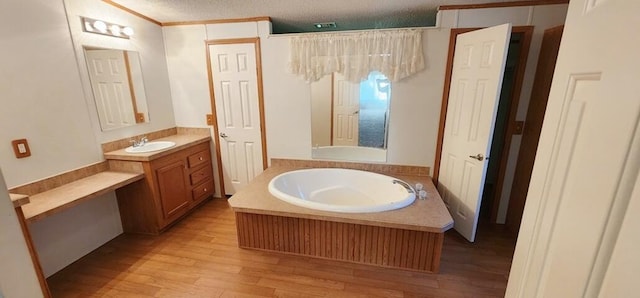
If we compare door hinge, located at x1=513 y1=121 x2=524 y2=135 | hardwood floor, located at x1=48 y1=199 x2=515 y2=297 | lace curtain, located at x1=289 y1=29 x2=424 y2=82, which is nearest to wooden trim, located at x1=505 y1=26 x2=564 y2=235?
door hinge, located at x1=513 y1=121 x2=524 y2=135

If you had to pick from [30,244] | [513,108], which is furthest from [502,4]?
[30,244]

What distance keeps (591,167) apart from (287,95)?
2.81 metres

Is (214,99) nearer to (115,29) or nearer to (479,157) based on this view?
(115,29)

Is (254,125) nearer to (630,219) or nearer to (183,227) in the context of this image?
(183,227)

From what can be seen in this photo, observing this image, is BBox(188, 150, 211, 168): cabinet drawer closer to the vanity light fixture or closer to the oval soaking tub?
the oval soaking tub

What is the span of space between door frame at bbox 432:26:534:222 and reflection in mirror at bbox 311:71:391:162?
0.57m

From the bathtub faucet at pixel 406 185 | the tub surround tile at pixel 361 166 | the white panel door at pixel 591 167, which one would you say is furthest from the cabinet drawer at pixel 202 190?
the white panel door at pixel 591 167

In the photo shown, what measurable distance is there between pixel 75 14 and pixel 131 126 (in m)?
1.10

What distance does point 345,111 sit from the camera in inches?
120

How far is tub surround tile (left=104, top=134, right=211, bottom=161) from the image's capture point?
8.01 feet

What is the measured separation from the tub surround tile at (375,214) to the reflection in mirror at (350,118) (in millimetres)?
854

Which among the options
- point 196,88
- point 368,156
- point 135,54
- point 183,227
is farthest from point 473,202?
point 135,54

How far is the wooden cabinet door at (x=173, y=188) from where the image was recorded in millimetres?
2629

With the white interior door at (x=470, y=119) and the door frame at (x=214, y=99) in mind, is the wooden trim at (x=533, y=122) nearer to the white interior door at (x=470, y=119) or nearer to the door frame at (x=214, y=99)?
the white interior door at (x=470, y=119)
